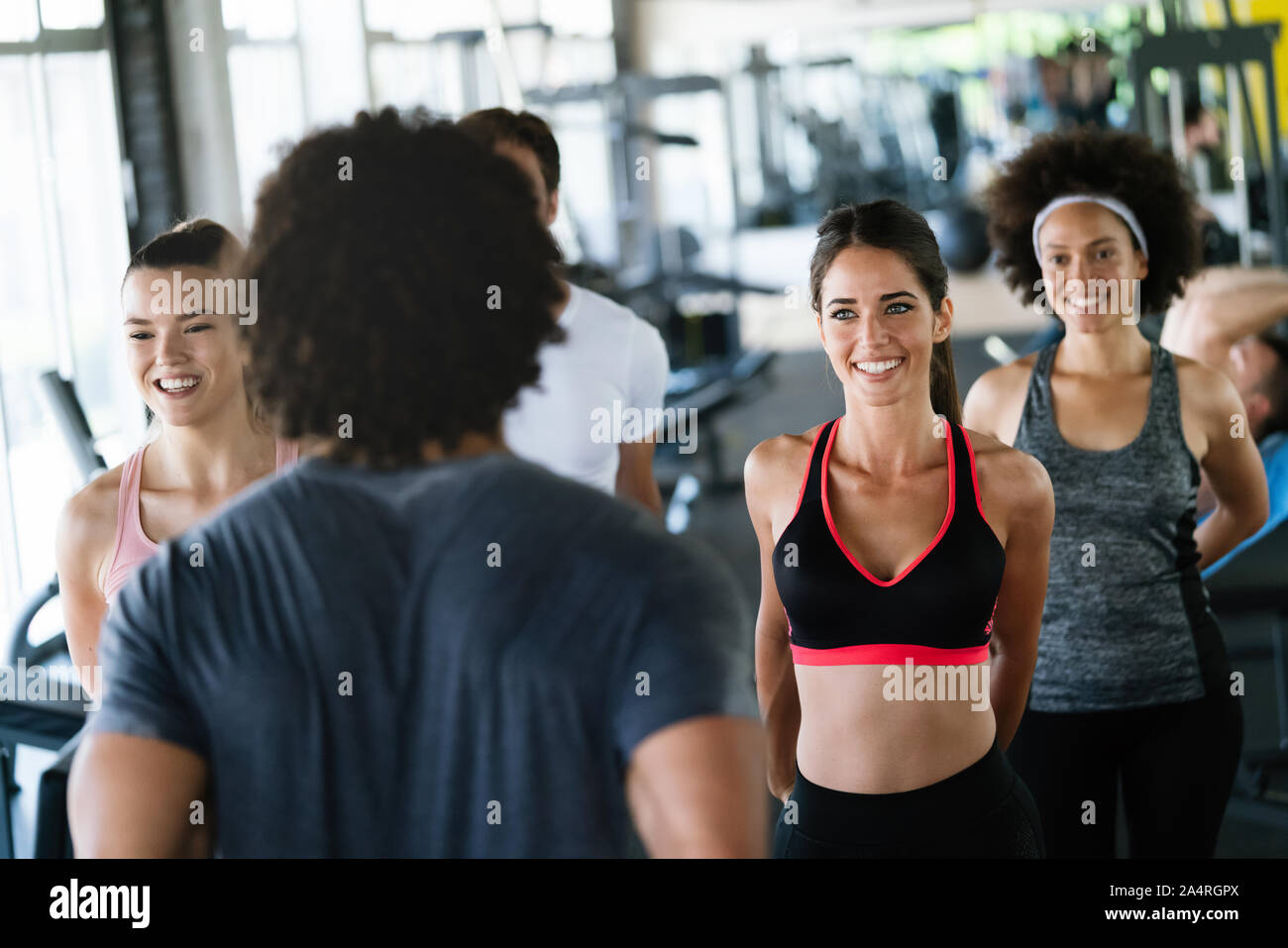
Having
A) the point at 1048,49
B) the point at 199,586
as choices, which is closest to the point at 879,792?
the point at 199,586

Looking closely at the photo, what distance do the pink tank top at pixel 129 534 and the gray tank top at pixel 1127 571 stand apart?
0.95 m

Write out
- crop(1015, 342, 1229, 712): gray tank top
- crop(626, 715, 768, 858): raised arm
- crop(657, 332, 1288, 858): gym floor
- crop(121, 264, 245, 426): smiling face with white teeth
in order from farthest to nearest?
crop(657, 332, 1288, 858): gym floor < crop(1015, 342, 1229, 712): gray tank top < crop(121, 264, 245, 426): smiling face with white teeth < crop(626, 715, 768, 858): raised arm

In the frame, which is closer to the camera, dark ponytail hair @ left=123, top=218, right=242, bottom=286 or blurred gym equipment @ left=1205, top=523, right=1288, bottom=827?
dark ponytail hair @ left=123, top=218, right=242, bottom=286

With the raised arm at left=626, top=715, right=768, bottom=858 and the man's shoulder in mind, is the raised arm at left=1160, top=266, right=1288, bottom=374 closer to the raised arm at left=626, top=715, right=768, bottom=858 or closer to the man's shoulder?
the man's shoulder

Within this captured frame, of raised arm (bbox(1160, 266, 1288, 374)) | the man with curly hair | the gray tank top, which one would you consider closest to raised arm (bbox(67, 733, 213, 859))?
the man with curly hair

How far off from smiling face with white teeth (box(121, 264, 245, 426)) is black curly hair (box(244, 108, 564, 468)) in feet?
1.36

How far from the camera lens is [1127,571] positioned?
1578 mm

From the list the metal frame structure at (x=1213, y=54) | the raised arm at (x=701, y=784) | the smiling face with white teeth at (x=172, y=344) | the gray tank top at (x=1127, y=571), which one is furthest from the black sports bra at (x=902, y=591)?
the metal frame structure at (x=1213, y=54)

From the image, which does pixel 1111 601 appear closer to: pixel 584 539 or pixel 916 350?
pixel 916 350

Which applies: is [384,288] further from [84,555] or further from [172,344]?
[84,555]

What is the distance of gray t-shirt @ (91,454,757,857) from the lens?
0.87 metres

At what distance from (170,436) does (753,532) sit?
3530 mm
